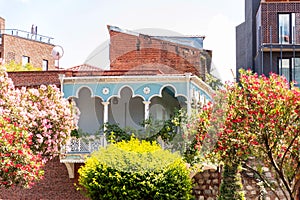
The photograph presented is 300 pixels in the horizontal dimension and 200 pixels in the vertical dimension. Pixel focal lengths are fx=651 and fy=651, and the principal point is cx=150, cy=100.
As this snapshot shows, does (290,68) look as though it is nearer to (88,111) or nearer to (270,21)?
(270,21)

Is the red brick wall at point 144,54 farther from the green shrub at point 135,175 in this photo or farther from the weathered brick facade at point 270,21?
the green shrub at point 135,175

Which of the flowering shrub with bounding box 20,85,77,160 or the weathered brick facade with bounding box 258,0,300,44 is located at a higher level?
the weathered brick facade with bounding box 258,0,300,44

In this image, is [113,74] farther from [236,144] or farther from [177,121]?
[236,144]

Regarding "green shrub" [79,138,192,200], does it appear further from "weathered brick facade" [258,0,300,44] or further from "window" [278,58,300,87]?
"weathered brick facade" [258,0,300,44]

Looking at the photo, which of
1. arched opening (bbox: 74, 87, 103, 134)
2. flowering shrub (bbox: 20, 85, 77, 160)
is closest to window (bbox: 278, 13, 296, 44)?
arched opening (bbox: 74, 87, 103, 134)

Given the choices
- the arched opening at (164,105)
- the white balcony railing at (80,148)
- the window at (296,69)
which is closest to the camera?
the white balcony railing at (80,148)

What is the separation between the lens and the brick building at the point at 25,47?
162 feet

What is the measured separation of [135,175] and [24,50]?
3202 cm

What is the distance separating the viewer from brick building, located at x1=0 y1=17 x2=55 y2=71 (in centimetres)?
4944

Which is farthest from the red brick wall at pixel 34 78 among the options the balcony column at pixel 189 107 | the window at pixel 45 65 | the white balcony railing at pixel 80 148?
the window at pixel 45 65

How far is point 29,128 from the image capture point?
71.3ft

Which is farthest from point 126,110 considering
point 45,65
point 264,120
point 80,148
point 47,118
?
point 45,65

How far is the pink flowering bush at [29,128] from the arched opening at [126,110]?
2367 mm

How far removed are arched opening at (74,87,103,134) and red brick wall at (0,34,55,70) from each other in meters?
24.0
